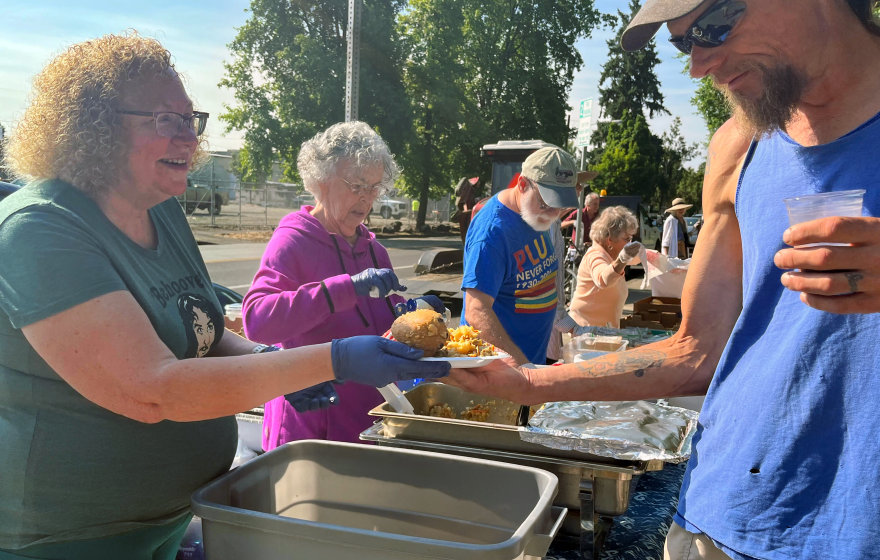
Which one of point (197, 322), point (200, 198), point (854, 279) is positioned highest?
point (200, 198)

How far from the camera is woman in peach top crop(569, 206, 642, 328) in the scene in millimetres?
4965

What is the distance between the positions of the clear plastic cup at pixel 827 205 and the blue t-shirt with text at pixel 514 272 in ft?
6.95

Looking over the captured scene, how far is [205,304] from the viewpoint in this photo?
1.71 metres

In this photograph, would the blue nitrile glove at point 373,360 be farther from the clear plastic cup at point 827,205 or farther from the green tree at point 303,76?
the green tree at point 303,76

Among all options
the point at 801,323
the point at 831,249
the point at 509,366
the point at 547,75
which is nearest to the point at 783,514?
the point at 801,323

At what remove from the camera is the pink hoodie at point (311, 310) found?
2.32 metres

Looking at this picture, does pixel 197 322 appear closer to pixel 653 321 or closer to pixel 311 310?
pixel 311 310

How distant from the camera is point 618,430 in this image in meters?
1.96

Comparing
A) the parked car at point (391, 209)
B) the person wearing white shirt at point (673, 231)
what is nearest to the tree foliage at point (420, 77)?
the parked car at point (391, 209)

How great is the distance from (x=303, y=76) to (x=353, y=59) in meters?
25.0

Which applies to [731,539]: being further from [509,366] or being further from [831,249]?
[509,366]

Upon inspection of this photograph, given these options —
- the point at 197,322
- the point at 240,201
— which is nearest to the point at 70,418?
the point at 197,322

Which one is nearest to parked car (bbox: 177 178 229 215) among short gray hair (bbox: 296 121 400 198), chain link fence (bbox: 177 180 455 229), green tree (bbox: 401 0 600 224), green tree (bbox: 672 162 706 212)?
chain link fence (bbox: 177 180 455 229)

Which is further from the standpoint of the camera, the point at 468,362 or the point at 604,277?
the point at 604,277
